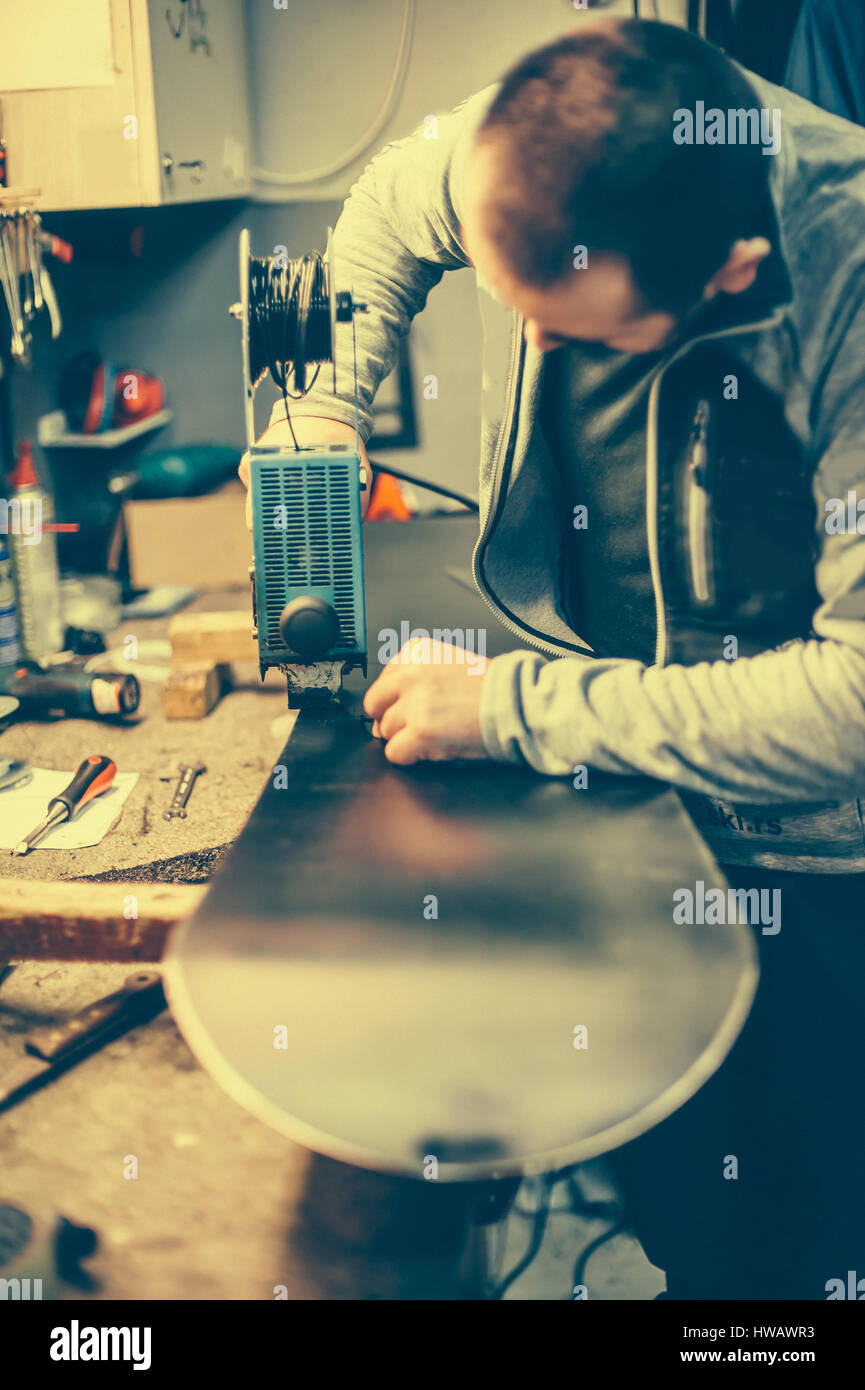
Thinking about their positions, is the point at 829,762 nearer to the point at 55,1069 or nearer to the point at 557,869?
the point at 557,869

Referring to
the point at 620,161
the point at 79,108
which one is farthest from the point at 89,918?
the point at 79,108

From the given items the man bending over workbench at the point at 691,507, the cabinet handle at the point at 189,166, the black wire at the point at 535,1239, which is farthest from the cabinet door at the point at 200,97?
the black wire at the point at 535,1239

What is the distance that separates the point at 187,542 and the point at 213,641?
0.59 m

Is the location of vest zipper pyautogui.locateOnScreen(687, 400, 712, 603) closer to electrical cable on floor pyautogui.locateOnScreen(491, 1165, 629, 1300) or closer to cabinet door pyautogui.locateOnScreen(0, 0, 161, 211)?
electrical cable on floor pyautogui.locateOnScreen(491, 1165, 629, 1300)

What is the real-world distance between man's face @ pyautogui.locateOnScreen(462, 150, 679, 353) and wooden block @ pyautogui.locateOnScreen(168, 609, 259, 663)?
936 mm

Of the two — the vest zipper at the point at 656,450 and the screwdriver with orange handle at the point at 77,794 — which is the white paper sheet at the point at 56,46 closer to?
the screwdriver with orange handle at the point at 77,794

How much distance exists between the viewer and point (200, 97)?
2.13 meters

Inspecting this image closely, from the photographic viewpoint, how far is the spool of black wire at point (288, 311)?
3.26 ft

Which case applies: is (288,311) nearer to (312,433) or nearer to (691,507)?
(312,433)

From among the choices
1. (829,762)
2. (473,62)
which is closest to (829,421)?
(829,762)

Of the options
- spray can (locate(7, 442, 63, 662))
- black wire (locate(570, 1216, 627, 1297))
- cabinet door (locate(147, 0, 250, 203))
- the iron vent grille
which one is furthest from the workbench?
cabinet door (locate(147, 0, 250, 203))

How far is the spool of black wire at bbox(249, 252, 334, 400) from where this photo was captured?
3.26 ft
